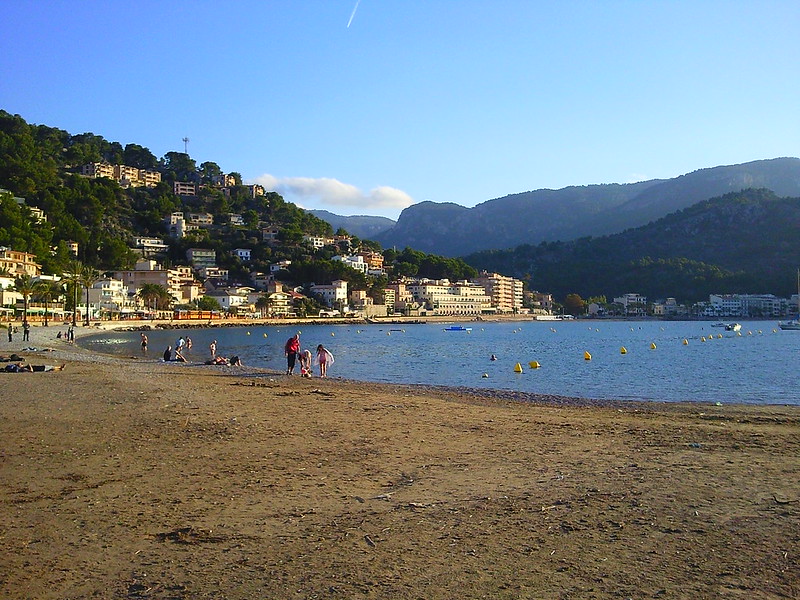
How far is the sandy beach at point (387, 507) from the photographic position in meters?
4.56

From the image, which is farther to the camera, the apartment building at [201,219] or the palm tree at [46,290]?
the apartment building at [201,219]

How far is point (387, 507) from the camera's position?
632cm

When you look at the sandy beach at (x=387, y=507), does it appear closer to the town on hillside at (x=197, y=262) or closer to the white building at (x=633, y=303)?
the town on hillside at (x=197, y=262)

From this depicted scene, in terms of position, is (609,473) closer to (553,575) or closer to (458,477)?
(458,477)

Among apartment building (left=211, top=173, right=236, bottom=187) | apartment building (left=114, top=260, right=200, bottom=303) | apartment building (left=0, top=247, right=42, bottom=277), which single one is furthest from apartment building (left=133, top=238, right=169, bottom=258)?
apartment building (left=211, top=173, right=236, bottom=187)

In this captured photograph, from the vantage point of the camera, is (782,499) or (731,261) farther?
(731,261)

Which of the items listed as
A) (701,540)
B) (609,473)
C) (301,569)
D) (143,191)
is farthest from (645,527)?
(143,191)

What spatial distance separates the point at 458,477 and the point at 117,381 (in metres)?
13.6

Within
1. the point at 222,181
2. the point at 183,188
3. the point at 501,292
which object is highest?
the point at 222,181

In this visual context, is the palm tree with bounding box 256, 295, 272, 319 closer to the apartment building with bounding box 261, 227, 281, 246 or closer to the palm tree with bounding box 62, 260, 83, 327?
the apartment building with bounding box 261, 227, 281, 246

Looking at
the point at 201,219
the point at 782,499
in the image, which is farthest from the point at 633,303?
the point at 782,499

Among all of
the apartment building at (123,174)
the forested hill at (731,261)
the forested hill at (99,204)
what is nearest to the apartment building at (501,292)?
the forested hill at (731,261)

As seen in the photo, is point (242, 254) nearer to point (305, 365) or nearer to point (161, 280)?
point (161, 280)

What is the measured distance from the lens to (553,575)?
4.66m
